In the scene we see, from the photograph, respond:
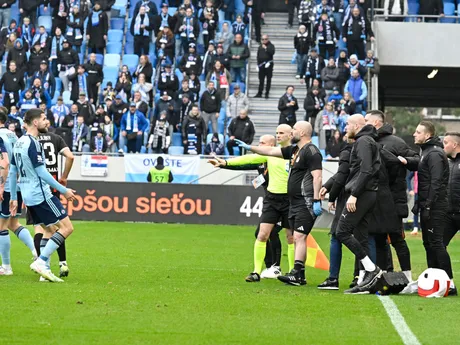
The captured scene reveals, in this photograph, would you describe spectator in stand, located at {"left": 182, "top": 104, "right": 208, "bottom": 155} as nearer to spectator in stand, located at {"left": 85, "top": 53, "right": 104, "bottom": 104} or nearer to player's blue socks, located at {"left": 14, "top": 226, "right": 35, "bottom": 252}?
spectator in stand, located at {"left": 85, "top": 53, "right": 104, "bottom": 104}

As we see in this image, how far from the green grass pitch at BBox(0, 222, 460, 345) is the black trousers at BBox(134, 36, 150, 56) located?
1929 centimetres

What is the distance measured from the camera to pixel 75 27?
36.0 metres

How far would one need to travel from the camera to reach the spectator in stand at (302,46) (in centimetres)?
Answer: 3431

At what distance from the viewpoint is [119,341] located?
8781mm

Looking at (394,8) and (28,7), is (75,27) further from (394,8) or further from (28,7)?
(394,8)

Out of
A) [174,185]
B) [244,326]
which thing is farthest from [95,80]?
[244,326]

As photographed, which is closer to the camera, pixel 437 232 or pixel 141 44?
pixel 437 232

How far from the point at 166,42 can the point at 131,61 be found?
2.37 metres

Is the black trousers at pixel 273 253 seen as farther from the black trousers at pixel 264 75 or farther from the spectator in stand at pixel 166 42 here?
the spectator in stand at pixel 166 42

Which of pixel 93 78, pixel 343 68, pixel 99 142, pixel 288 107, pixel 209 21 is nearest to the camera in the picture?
pixel 99 142

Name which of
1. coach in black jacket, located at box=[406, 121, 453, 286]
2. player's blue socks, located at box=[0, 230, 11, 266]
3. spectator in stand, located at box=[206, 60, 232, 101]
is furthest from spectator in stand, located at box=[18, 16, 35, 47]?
coach in black jacket, located at box=[406, 121, 453, 286]

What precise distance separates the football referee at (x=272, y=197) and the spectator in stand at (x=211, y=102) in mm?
17750

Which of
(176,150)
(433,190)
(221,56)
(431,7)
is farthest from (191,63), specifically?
(433,190)

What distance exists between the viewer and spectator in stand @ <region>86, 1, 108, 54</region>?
3591cm
